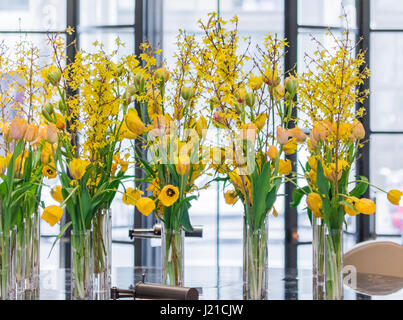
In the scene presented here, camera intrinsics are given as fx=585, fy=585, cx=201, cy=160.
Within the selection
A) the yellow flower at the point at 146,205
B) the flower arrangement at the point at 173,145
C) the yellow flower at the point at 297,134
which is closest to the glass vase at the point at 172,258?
the flower arrangement at the point at 173,145

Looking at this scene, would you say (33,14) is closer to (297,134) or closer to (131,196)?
(131,196)

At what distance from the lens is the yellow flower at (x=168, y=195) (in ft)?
4.09

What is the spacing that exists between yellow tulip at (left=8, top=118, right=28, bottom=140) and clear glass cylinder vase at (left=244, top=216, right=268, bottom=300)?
53 cm

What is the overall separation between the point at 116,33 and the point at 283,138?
10.5 ft

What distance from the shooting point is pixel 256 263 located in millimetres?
1276

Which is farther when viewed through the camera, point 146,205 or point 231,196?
point 231,196

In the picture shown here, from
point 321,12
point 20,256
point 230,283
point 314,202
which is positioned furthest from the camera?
point 321,12

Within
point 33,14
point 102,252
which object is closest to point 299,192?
point 102,252

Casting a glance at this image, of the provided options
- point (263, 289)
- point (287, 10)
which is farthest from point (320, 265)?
point (287, 10)

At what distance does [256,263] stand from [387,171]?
3225mm

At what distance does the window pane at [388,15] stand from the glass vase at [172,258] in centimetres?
340

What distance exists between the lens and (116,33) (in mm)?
4238

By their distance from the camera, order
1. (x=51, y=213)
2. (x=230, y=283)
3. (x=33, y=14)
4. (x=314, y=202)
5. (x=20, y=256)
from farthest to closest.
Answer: (x=33, y=14), (x=230, y=283), (x=20, y=256), (x=314, y=202), (x=51, y=213)

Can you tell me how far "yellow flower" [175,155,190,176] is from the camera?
126 centimetres
